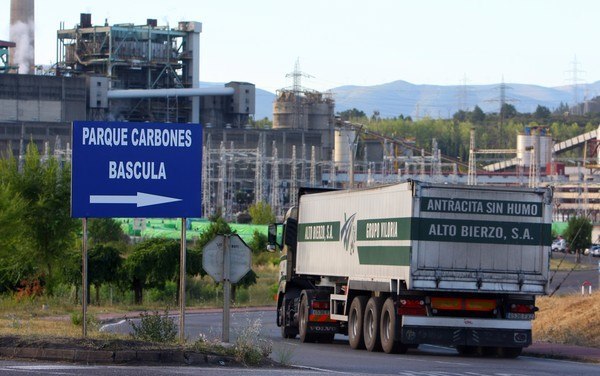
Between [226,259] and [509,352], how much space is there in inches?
264

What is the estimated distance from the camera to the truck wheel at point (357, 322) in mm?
24859

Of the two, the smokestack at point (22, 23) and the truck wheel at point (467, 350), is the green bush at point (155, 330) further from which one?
the smokestack at point (22, 23)

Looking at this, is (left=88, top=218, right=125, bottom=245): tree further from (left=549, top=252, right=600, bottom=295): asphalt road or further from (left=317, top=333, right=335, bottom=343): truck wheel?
(left=317, top=333, right=335, bottom=343): truck wheel

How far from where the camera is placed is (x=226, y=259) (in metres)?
20.6

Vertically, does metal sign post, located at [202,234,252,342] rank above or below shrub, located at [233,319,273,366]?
above

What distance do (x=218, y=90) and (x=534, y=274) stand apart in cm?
11195

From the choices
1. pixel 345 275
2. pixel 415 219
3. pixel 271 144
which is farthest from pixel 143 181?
pixel 271 144

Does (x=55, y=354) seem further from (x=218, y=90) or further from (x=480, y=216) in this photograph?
(x=218, y=90)

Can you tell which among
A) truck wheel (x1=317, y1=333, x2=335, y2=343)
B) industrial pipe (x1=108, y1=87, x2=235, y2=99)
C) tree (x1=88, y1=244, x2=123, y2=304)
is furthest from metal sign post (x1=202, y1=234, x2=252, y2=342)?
industrial pipe (x1=108, y1=87, x2=235, y2=99)

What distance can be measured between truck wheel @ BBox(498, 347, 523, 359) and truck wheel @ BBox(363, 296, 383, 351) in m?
2.51

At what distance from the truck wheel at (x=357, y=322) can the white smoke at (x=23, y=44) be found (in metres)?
110

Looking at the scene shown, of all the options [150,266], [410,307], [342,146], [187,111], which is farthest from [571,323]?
[342,146]

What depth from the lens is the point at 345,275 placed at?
26.0 m

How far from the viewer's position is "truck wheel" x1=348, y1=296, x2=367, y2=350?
24859 mm
